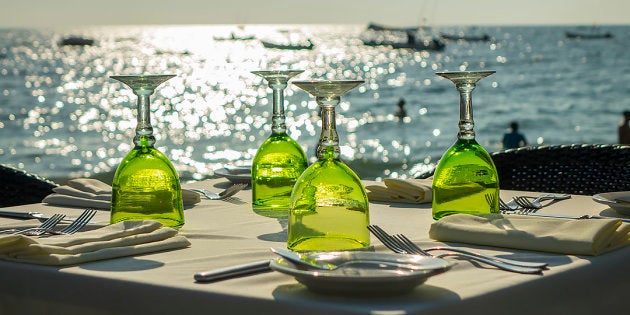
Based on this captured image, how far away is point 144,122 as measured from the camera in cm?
205

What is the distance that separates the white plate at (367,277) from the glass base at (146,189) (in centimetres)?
65

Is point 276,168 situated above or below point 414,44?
below

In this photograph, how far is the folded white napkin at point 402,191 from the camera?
8.02 ft

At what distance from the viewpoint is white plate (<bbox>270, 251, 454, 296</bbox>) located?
4.48 ft

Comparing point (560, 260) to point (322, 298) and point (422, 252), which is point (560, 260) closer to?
point (422, 252)

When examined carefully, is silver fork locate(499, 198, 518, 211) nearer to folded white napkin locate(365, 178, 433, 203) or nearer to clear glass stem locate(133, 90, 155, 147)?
folded white napkin locate(365, 178, 433, 203)

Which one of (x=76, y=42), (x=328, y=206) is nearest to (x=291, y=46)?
(x=76, y=42)

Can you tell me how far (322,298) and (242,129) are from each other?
22.6 m

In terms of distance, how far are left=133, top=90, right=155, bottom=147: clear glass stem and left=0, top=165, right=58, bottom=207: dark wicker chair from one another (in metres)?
1.32

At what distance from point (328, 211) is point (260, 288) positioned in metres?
0.39

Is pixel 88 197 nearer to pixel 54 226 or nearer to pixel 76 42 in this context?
pixel 54 226

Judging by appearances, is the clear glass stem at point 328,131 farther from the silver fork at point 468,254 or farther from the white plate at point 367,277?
the white plate at point 367,277

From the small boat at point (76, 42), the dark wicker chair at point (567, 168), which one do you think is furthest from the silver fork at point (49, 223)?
the small boat at point (76, 42)

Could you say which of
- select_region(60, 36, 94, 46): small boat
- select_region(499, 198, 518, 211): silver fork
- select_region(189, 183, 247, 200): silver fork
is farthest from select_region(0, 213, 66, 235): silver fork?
select_region(60, 36, 94, 46): small boat
